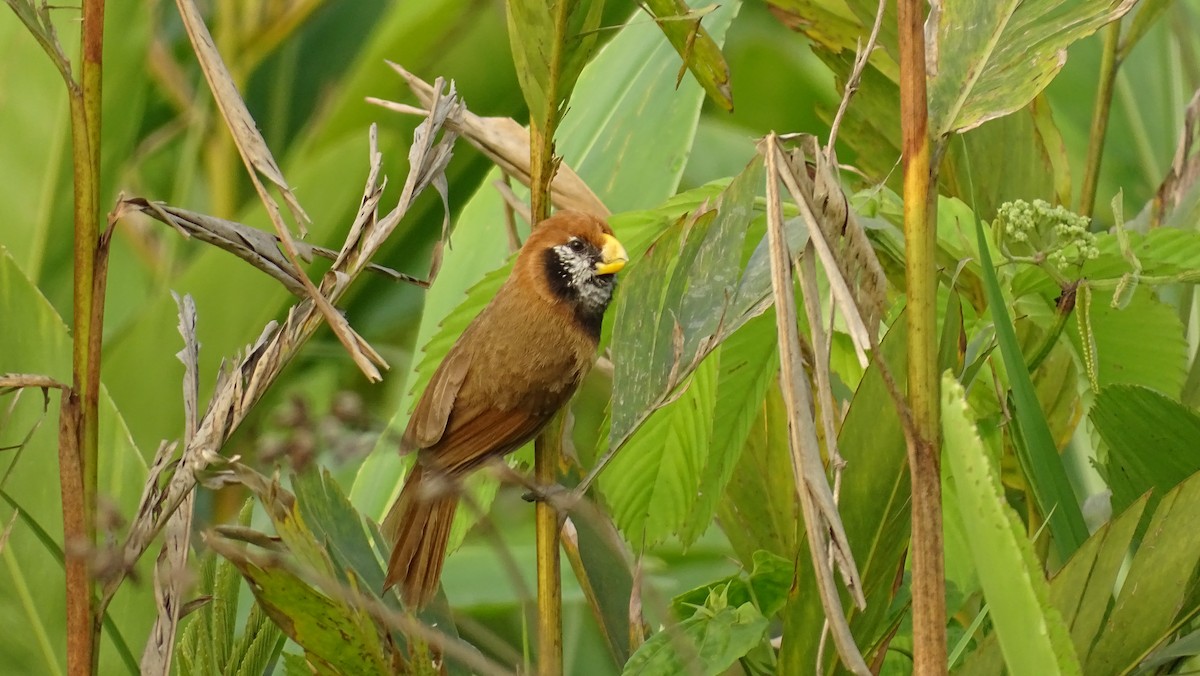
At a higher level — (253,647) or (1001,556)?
(1001,556)

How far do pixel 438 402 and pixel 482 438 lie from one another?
81 mm

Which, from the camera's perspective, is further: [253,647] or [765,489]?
[765,489]

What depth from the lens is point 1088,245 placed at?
3.65ft

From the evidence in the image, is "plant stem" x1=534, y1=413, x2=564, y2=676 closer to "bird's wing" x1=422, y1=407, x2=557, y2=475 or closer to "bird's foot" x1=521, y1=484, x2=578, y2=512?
"bird's foot" x1=521, y1=484, x2=578, y2=512

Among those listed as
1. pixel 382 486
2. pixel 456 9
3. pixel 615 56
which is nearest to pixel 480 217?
pixel 615 56

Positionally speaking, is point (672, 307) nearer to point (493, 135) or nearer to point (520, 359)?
point (493, 135)

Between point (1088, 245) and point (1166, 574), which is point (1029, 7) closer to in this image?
point (1088, 245)

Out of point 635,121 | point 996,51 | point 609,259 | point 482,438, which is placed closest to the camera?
point 996,51

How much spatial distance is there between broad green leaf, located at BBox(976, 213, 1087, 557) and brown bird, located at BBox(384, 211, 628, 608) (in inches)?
24.1

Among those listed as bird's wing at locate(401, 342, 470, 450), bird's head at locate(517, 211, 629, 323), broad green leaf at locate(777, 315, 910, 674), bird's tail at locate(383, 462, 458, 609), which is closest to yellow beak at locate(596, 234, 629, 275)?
bird's head at locate(517, 211, 629, 323)

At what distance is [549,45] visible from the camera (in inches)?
41.8

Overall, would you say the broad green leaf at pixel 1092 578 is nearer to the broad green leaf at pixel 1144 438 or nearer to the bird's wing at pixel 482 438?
the broad green leaf at pixel 1144 438

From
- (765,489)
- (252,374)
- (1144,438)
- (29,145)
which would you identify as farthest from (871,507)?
(29,145)

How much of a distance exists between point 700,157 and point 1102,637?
66.0 inches
